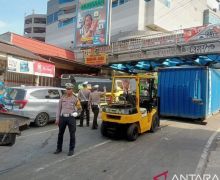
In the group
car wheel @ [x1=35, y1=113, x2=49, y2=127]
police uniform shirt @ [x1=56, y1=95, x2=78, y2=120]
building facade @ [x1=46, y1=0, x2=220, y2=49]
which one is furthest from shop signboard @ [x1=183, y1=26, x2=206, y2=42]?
building facade @ [x1=46, y1=0, x2=220, y2=49]

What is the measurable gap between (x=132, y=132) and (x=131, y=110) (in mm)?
706

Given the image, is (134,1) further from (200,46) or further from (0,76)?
(0,76)

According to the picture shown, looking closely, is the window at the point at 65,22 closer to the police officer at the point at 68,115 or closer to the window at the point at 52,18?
the window at the point at 52,18

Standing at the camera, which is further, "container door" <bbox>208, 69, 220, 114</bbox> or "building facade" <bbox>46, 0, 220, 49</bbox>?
"building facade" <bbox>46, 0, 220, 49</bbox>

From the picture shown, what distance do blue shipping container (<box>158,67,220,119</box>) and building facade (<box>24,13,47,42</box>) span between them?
90.6m

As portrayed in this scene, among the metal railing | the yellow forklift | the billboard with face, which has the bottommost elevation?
the yellow forklift

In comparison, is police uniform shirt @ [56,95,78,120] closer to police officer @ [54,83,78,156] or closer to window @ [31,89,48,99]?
police officer @ [54,83,78,156]

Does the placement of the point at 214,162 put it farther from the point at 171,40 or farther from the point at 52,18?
the point at 52,18

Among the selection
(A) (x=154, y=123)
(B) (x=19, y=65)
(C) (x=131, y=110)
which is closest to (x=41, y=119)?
(C) (x=131, y=110)

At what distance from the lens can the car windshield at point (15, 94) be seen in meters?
11.5

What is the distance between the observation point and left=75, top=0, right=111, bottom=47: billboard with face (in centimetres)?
3152

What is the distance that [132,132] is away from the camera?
31.6 feet

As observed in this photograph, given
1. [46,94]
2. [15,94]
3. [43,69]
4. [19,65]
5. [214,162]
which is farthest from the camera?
[43,69]

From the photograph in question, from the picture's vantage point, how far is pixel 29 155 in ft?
25.1
